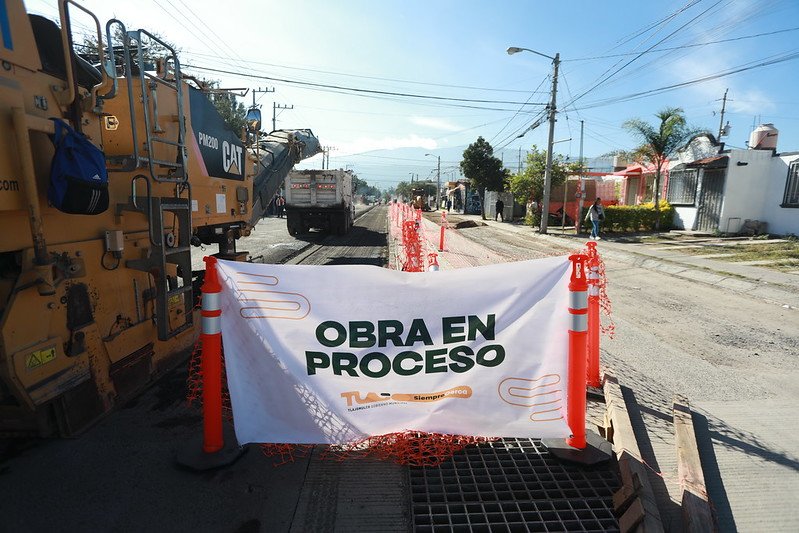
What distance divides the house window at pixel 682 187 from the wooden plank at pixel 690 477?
1940cm

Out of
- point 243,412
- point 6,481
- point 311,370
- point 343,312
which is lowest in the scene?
point 6,481

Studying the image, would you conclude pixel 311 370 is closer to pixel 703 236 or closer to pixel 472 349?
pixel 472 349

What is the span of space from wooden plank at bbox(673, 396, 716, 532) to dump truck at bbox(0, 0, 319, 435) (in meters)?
3.89

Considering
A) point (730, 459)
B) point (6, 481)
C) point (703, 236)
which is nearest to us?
point (6, 481)

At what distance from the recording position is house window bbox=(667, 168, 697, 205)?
1905 centimetres

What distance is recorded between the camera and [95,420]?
3.23m

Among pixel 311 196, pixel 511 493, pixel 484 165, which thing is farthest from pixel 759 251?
pixel 484 165

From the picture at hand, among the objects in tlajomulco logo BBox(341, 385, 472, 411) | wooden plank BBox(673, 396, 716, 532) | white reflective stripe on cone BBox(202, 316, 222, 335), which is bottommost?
wooden plank BBox(673, 396, 716, 532)

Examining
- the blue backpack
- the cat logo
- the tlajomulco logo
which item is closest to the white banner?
the tlajomulco logo

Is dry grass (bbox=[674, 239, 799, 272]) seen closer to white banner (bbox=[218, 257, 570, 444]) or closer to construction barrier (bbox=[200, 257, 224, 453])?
white banner (bbox=[218, 257, 570, 444])

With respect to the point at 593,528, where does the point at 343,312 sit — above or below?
above

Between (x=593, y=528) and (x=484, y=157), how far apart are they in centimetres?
3466

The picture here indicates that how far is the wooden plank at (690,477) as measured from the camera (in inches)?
92.0

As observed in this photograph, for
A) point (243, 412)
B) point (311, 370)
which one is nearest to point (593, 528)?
point (311, 370)
